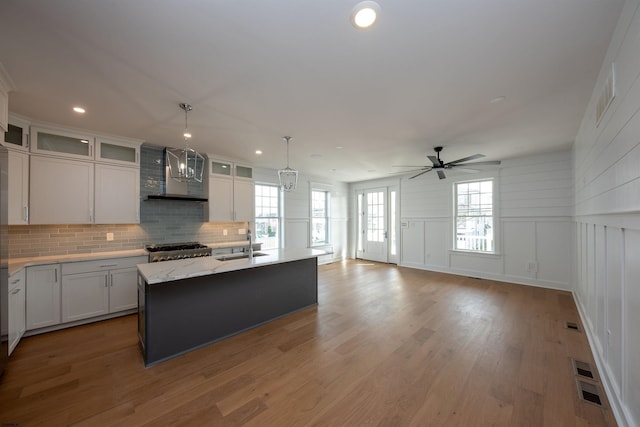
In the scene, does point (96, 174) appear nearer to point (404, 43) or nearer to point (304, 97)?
point (304, 97)

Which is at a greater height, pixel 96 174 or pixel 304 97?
pixel 304 97

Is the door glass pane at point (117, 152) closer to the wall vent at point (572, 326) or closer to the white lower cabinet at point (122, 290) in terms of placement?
the white lower cabinet at point (122, 290)

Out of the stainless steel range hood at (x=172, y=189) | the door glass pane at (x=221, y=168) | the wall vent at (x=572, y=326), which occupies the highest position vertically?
the door glass pane at (x=221, y=168)

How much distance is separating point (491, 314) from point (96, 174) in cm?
615

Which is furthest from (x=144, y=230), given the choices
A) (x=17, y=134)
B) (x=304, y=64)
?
(x=304, y=64)

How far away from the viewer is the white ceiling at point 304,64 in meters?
1.54

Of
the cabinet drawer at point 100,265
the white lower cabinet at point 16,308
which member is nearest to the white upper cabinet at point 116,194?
the cabinet drawer at point 100,265

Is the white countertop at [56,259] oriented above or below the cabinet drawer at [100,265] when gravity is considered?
above

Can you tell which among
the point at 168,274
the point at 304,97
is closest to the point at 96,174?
the point at 168,274

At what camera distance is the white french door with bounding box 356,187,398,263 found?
7.46 meters

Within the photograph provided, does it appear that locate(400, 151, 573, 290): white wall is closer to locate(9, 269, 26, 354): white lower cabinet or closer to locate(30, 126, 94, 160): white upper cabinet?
locate(30, 126, 94, 160): white upper cabinet

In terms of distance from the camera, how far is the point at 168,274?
2342 mm

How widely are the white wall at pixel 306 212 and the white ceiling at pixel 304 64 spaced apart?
3.03 metres

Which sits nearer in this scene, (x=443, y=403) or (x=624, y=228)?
(x=624, y=228)
